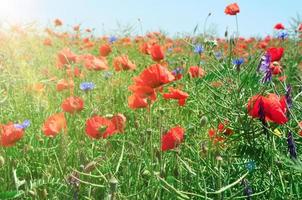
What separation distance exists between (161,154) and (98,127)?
21cm

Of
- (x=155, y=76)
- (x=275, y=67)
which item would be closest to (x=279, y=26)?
(x=275, y=67)

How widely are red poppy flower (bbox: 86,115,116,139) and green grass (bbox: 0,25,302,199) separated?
6 centimetres

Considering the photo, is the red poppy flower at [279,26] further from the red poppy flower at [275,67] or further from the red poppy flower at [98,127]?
the red poppy flower at [98,127]

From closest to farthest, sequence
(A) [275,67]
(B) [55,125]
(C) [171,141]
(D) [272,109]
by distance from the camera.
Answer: (D) [272,109]
(C) [171,141]
(B) [55,125]
(A) [275,67]

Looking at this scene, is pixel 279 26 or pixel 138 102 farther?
pixel 279 26

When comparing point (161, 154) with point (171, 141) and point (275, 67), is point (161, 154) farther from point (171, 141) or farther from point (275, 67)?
point (275, 67)

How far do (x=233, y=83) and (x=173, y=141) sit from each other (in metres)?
0.38

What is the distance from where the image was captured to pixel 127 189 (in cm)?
149

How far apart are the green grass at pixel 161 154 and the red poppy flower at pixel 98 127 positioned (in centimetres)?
6

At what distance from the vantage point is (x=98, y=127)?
1.49m

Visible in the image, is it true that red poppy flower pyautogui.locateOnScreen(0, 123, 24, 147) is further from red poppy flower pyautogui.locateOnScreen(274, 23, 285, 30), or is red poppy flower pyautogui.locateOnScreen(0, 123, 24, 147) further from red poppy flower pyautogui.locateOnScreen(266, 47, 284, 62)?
red poppy flower pyautogui.locateOnScreen(274, 23, 285, 30)

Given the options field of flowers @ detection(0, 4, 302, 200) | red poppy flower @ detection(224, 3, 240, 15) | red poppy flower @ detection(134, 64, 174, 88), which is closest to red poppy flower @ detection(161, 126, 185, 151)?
field of flowers @ detection(0, 4, 302, 200)

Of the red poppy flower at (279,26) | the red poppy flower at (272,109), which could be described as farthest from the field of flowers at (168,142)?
the red poppy flower at (279,26)

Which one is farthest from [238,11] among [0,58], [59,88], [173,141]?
[0,58]
